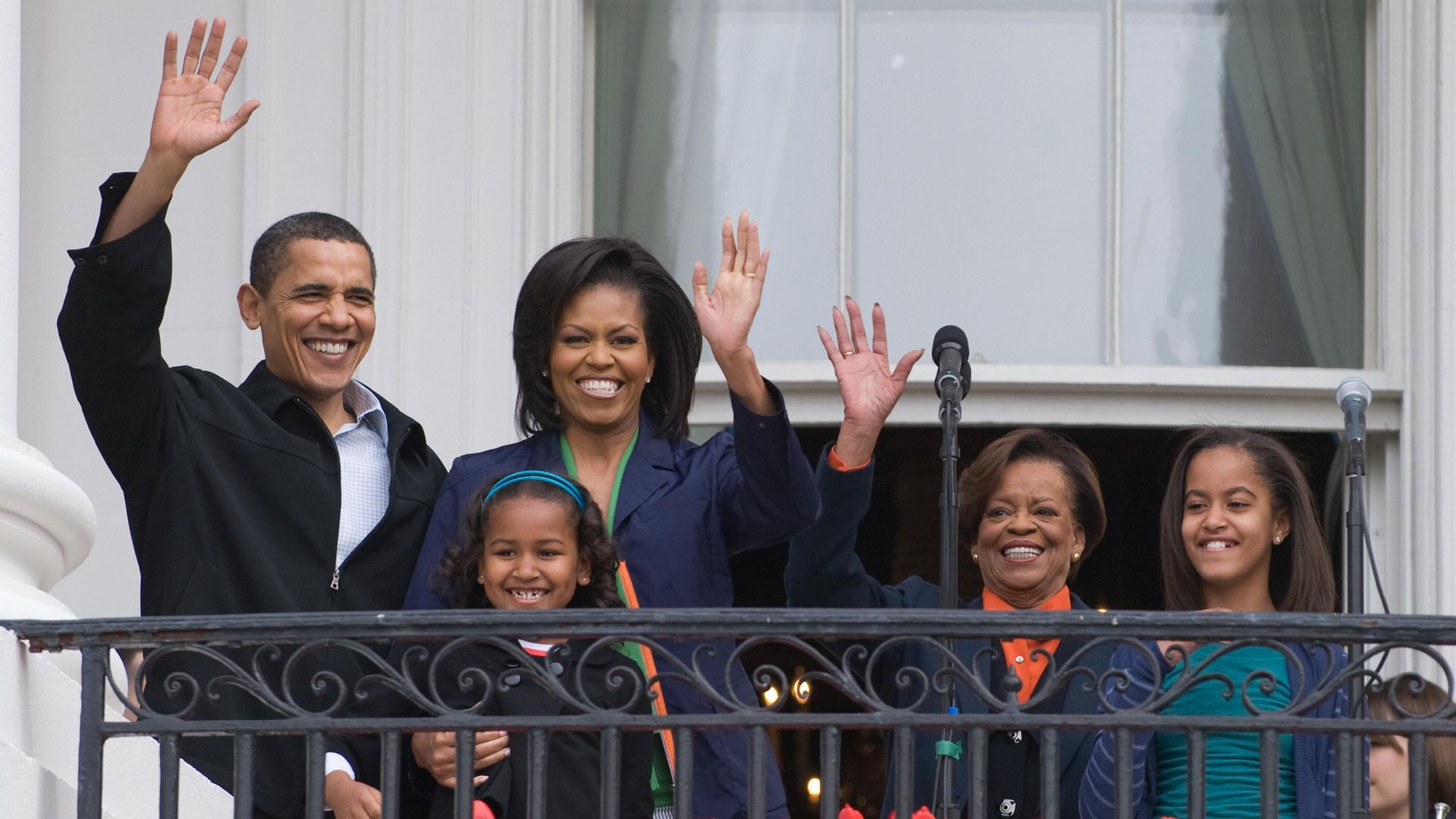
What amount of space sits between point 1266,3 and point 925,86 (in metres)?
0.95

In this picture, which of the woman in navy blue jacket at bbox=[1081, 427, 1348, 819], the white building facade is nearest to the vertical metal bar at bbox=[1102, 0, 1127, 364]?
the white building facade

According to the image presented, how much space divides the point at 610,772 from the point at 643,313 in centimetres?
111

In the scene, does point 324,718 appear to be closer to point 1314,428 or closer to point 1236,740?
point 1236,740

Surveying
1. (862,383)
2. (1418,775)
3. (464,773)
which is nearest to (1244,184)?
(862,383)

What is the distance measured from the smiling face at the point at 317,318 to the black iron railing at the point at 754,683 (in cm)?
82

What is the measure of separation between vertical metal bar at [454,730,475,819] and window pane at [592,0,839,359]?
2551 mm

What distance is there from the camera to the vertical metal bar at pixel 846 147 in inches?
228

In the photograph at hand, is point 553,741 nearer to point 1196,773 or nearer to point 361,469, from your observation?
point 361,469

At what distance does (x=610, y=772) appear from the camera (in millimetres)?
3369

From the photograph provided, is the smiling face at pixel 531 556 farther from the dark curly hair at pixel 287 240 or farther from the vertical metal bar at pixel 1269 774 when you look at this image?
the vertical metal bar at pixel 1269 774

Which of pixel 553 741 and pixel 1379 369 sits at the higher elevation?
pixel 1379 369

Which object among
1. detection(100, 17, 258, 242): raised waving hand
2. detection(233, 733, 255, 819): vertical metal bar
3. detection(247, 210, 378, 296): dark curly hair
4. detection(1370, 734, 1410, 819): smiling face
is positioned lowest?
→ detection(1370, 734, 1410, 819): smiling face

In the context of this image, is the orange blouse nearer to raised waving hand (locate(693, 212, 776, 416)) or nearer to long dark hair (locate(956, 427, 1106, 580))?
long dark hair (locate(956, 427, 1106, 580))

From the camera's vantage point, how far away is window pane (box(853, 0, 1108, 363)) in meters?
Result: 5.77
